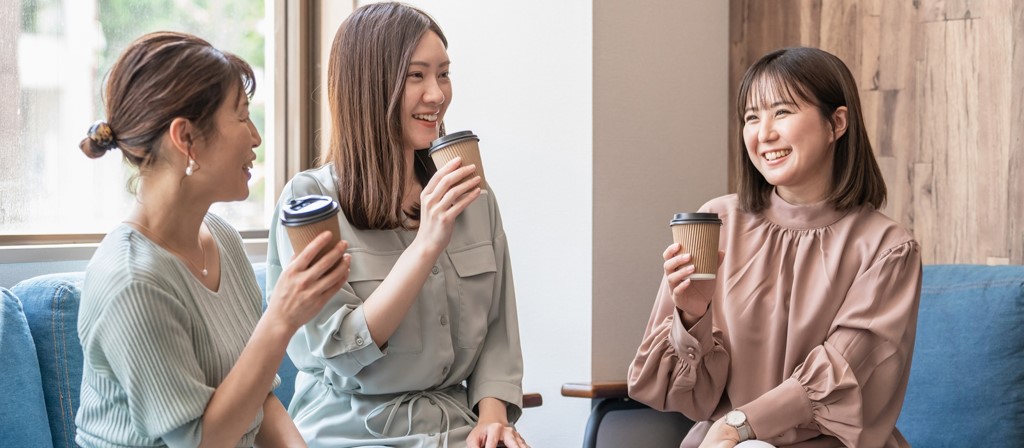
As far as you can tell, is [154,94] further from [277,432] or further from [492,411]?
[492,411]

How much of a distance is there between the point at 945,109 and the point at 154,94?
2.00 meters

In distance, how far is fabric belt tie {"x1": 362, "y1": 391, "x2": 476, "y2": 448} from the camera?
1914 mm

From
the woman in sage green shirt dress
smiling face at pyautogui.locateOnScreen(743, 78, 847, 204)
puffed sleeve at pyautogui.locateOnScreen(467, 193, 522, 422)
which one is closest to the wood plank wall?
smiling face at pyautogui.locateOnScreen(743, 78, 847, 204)

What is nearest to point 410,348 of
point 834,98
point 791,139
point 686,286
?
point 686,286

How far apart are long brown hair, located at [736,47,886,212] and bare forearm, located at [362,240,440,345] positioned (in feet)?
2.73

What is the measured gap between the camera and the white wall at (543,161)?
262 cm

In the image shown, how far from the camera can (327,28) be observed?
3.14 metres

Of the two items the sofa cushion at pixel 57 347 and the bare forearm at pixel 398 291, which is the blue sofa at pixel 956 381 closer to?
the bare forearm at pixel 398 291

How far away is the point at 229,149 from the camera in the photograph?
155 cm

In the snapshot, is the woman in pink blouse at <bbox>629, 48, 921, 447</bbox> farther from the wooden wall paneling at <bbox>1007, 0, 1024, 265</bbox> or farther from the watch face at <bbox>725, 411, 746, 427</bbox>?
the wooden wall paneling at <bbox>1007, 0, 1024, 265</bbox>

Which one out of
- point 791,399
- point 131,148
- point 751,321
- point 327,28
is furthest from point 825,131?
point 327,28

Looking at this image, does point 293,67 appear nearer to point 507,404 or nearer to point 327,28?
point 327,28

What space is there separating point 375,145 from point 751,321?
2.85 feet

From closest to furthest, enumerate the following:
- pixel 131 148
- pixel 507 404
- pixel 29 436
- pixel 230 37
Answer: pixel 131 148 → pixel 29 436 → pixel 507 404 → pixel 230 37
